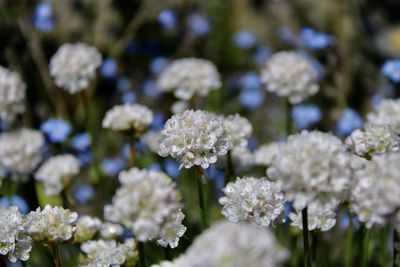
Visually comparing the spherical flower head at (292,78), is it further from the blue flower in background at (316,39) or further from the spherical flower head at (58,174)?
the blue flower in background at (316,39)

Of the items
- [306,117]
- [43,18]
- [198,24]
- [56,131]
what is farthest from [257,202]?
[198,24]

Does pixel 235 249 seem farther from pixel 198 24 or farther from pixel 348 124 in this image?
pixel 198 24

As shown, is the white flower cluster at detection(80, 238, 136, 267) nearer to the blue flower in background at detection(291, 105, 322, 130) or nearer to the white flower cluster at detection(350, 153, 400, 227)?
the white flower cluster at detection(350, 153, 400, 227)

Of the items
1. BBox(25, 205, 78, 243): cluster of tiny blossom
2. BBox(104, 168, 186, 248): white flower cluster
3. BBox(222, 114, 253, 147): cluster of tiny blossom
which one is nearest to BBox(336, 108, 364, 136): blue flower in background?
BBox(222, 114, 253, 147): cluster of tiny blossom

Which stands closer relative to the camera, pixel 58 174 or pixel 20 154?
pixel 58 174

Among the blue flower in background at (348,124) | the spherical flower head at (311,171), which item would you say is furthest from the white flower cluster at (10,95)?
the spherical flower head at (311,171)

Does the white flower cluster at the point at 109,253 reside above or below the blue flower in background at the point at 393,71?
below
